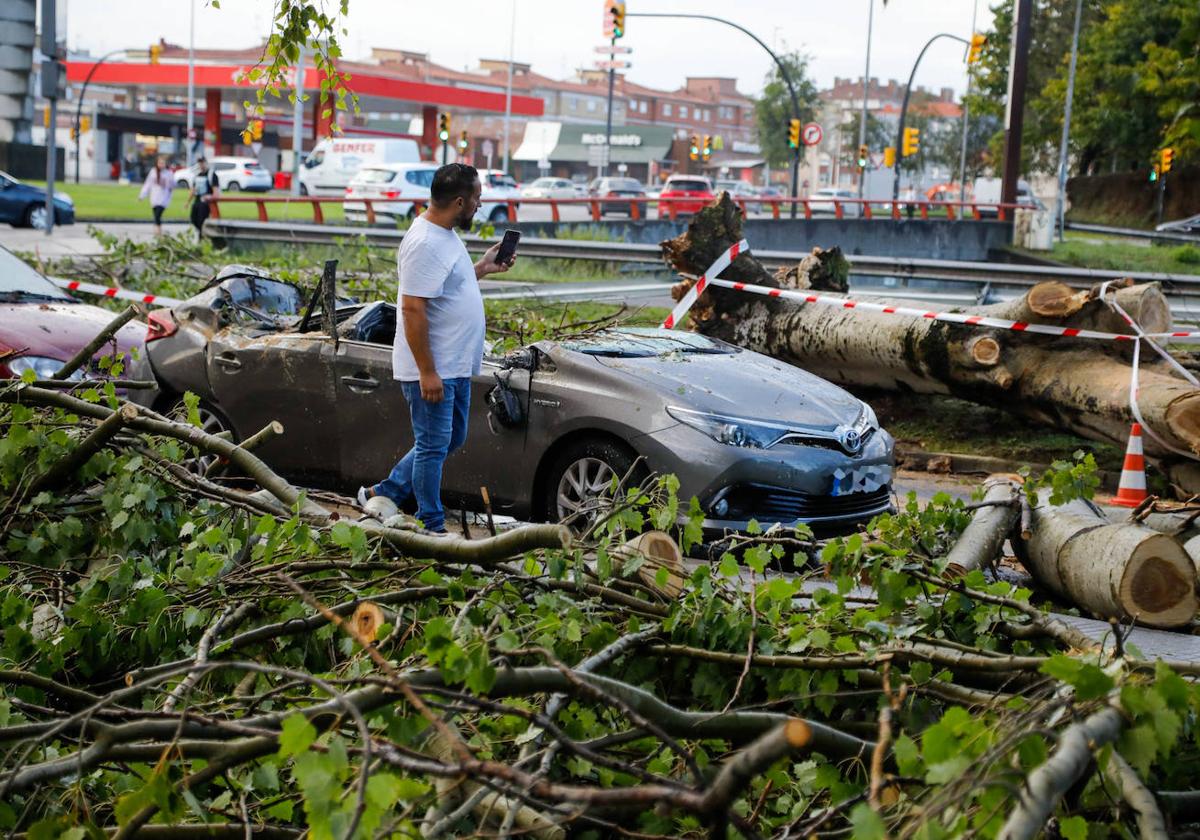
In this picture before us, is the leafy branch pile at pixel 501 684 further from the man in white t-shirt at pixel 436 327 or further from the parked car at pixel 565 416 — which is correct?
the parked car at pixel 565 416

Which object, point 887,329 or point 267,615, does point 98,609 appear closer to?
point 267,615

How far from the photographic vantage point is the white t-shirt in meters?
6.52

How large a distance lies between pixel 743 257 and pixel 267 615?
26.1ft

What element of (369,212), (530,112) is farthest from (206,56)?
(369,212)

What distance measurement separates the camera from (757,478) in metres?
6.69

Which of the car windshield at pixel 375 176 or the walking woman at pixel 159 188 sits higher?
the car windshield at pixel 375 176

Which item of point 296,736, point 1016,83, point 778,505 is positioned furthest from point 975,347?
point 1016,83

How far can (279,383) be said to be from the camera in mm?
8102

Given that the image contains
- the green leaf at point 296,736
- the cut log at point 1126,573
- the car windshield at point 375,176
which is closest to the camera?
the green leaf at point 296,736

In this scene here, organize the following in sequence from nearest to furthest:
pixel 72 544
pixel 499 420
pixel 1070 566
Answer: pixel 72 544 < pixel 1070 566 < pixel 499 420

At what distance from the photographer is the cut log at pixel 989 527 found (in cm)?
586

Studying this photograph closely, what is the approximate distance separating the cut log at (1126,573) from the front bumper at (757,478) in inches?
48.4

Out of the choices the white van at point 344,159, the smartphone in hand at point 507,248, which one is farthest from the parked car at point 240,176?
the smartphone in hand at point 507,248

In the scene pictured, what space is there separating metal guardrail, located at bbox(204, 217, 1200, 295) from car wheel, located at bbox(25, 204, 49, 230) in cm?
1174
